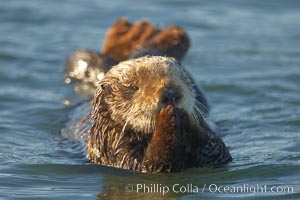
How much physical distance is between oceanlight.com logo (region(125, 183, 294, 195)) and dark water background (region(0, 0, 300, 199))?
3 cm

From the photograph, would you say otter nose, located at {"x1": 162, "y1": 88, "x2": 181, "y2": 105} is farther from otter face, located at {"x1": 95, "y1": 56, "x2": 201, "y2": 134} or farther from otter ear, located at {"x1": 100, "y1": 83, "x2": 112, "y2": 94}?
otter ear, located at {"x1": 100, "y1": 83, "x2": 112, "y2": 94}

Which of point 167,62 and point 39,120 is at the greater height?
point 167,62

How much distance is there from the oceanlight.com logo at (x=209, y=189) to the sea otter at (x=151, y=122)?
130 millimetres

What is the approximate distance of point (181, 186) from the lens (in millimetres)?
6113

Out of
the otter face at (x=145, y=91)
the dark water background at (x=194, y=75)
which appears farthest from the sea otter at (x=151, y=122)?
the dark water background at (x=194, y=75)

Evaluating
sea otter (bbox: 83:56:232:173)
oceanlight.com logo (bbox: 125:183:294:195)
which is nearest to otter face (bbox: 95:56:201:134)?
sea otter (bbox: 83:56:232:173)

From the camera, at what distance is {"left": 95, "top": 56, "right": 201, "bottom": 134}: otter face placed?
19.1 ft

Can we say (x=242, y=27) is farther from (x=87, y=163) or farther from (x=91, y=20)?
(x=87, y=163)

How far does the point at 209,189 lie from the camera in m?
6.07

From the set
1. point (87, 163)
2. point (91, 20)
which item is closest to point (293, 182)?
point (87, 163)

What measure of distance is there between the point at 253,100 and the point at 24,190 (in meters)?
3.41

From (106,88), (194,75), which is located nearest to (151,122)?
(106,88)

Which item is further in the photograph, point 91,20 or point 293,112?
point 91,20

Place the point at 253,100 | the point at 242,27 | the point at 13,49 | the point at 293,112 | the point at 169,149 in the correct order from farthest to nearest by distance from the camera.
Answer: the point at 242,27 < the point at 13,49 < the point at 253,100 < the point at 293,112 < the point at 169,149
